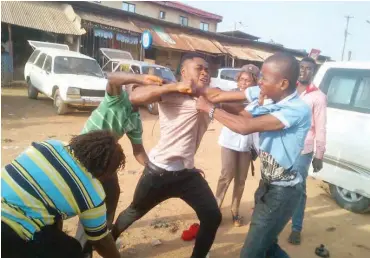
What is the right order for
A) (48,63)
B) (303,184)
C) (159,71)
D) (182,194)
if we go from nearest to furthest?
(182,194)
(303,184)
(48,63)
(159,71)

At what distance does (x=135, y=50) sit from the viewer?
59.6 ft

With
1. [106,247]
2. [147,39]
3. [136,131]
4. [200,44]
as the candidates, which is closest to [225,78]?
[147,39]

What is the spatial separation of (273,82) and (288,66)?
0.14 meters

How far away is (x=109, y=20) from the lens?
1673 centimetres

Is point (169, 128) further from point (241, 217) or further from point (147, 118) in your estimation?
point (147, 118)

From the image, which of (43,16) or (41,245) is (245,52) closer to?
(43,16)

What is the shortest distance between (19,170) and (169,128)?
4.17 ft

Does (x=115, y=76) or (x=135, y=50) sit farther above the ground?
(x=135, y=50)

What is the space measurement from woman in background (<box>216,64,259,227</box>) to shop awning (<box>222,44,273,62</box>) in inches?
714

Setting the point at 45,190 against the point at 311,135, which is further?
the point at 311,135

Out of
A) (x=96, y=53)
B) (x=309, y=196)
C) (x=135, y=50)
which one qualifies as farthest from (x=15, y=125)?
(x=135, y=50)

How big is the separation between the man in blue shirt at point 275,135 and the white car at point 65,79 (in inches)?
291

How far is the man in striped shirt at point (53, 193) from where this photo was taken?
1.70 metres

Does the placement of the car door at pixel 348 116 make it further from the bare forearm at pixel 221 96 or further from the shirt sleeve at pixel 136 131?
the shirt sleeve at pixel 136 131
